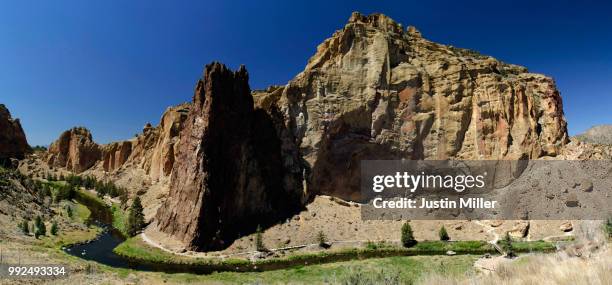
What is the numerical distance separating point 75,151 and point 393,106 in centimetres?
11640

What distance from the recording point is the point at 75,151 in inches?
5408

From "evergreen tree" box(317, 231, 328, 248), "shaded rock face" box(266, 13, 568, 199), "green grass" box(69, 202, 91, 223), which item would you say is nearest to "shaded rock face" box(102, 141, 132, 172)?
"green grass" box(69, 202, 91, 223)

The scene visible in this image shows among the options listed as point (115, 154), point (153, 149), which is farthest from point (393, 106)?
point (115, 154)

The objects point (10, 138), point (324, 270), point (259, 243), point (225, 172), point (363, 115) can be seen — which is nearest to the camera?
point (324, 270)

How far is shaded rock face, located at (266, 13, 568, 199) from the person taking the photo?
6781cm

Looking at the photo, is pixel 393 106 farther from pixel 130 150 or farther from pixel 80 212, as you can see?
pixel 130 150

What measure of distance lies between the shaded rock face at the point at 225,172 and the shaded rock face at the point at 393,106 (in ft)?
18.6

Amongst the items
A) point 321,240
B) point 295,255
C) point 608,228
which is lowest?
point 295,255

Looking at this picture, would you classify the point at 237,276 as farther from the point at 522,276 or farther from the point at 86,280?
the point at 522,276

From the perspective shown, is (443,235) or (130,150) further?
(130,150)

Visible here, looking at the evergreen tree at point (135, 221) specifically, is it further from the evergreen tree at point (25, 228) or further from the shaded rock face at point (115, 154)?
the shaded rock face at point (115, 154)

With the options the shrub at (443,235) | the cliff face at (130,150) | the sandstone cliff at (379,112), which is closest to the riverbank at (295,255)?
the shrub at (443,235)

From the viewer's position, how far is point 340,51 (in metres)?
72.2

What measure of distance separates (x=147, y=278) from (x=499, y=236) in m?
45.3
